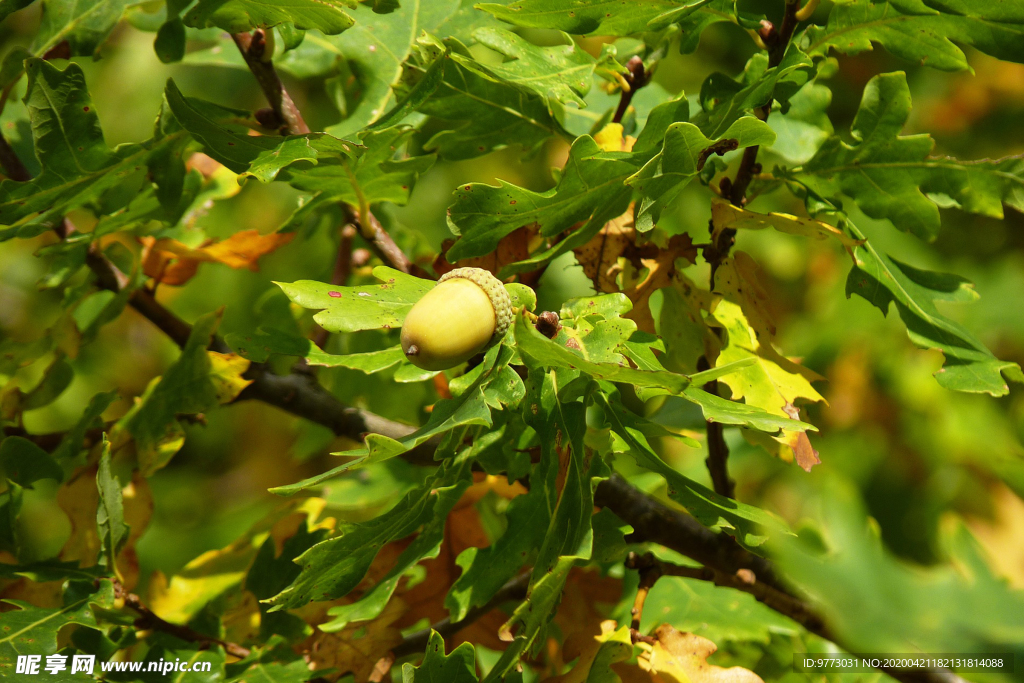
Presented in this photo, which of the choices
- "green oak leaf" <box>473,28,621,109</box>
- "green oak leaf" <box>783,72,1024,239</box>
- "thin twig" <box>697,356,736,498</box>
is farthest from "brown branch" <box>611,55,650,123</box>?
"thin twig" <box>697,356,736,498</box>

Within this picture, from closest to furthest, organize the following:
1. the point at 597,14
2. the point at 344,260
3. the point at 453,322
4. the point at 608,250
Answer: the point at 453,322, the point at 597,14, the point at 608,250, the point at 344,260

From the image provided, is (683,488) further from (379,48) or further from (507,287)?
(379,48)

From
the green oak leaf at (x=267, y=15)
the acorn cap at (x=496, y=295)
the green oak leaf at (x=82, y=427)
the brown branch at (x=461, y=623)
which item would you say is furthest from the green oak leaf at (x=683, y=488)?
the green oak leaf at (x=82, y=427)

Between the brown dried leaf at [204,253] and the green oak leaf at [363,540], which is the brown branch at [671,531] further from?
the brown dried leaf at [204,253]

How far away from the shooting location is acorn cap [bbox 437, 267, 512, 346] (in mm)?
745

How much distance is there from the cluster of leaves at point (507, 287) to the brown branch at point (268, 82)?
23 millimetres

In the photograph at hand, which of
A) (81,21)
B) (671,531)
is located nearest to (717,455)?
(671,531)

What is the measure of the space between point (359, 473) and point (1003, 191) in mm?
1040

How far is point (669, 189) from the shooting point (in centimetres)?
76

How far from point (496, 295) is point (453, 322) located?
7cm

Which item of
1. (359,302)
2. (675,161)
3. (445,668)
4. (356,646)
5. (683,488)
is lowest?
(356,646)

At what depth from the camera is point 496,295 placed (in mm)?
750

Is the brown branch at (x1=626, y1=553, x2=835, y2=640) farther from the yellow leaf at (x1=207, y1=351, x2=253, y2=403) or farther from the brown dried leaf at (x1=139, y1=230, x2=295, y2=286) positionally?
the brown dried leaf at (x1=139, y1=230, x2=295, y2=286)

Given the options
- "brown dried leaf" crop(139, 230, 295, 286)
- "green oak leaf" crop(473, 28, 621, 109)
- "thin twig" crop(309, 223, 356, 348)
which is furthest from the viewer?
"thin twig" crop(309, 223, 356, 348)
